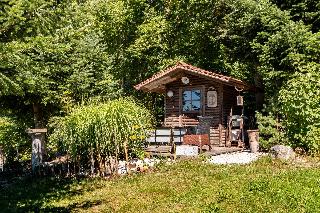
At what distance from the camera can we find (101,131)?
1451 centimetres

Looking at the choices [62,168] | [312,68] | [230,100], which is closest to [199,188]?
[62,168]

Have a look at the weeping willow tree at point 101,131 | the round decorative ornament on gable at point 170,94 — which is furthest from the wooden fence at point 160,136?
the round decorative ornament on gable at point 170,94

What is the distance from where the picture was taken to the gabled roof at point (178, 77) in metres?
19.8

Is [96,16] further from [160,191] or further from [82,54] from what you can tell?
[160,191]

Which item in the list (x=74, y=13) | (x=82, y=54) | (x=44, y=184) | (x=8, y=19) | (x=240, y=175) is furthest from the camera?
(x=82, y=54)

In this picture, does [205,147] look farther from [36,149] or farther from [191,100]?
[36,149]

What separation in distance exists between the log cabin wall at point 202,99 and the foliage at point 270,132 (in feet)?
9.66

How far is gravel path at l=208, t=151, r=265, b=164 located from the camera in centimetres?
1512

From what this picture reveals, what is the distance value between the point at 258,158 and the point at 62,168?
7716 mm

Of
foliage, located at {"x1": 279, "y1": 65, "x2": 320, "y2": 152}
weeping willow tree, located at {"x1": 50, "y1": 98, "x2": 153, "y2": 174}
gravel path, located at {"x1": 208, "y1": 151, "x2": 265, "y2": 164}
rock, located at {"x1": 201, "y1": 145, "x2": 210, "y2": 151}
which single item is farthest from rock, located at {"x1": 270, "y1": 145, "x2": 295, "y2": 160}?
weeping willow tree, located at {"x1": 50, "y1": 98, "x2": 153, "y2": 174}

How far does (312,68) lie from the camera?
651 inches

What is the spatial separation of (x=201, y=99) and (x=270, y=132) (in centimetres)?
502

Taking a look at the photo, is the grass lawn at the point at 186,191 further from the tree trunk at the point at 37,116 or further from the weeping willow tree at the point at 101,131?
the tree trunk at the point at 37,116

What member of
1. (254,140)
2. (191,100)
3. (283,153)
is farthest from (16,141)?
(283,153)
